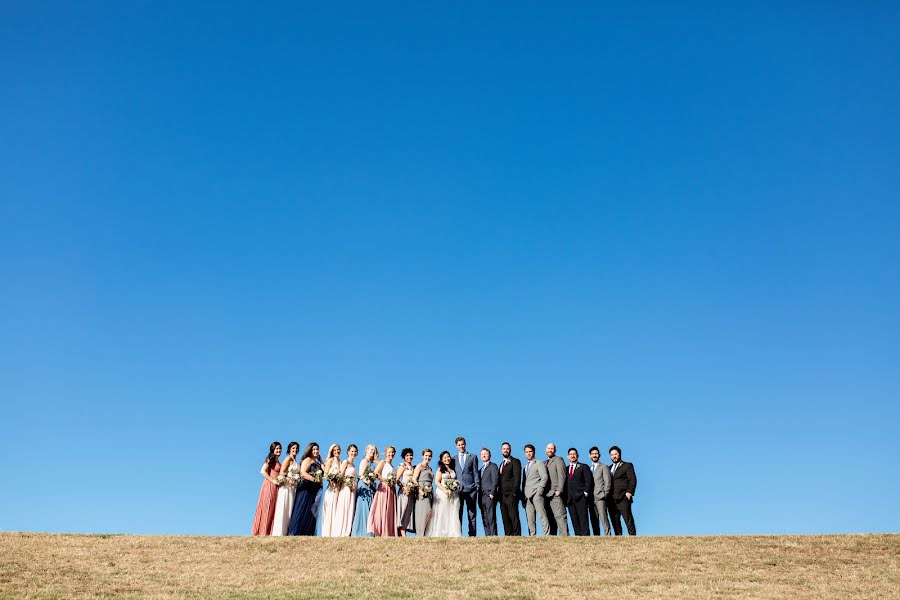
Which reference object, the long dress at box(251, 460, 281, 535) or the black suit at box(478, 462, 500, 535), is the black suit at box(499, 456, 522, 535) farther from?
the long dress at box(251, 460, 281, 535)

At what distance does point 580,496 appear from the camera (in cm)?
2003

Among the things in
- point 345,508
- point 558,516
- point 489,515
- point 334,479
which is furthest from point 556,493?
point 334,479

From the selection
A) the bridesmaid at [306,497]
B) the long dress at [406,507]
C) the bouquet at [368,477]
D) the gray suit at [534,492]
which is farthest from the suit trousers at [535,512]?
the bridesmaid at [306,497]

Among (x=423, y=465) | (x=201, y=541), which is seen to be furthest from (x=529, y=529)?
(x=201, y=541)

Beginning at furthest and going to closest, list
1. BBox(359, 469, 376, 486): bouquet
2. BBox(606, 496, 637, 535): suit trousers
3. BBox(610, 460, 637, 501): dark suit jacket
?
BBox(359, 469, 376, 486): bouquet, BBox(610, 460, 637, 501): dark suit jacket, BBox(606, 496, 637, 535): suit trousers

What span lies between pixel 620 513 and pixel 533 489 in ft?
7.22

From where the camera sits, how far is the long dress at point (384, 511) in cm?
2030

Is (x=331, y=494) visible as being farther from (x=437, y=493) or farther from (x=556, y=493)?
(x=556, y=493)

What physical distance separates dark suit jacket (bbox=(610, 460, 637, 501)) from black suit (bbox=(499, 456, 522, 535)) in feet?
7.90

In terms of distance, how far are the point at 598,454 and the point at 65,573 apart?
12221mm

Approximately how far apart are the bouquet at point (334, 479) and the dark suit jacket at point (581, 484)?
5.77m

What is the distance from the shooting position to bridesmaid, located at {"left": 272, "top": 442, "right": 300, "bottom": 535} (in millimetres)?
19766

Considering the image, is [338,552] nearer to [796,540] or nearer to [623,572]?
[623,572]

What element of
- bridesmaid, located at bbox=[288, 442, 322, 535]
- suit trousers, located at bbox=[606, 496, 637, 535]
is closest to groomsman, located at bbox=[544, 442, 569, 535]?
suit trousers, located at bbox=[606, 496, 637, 535]
